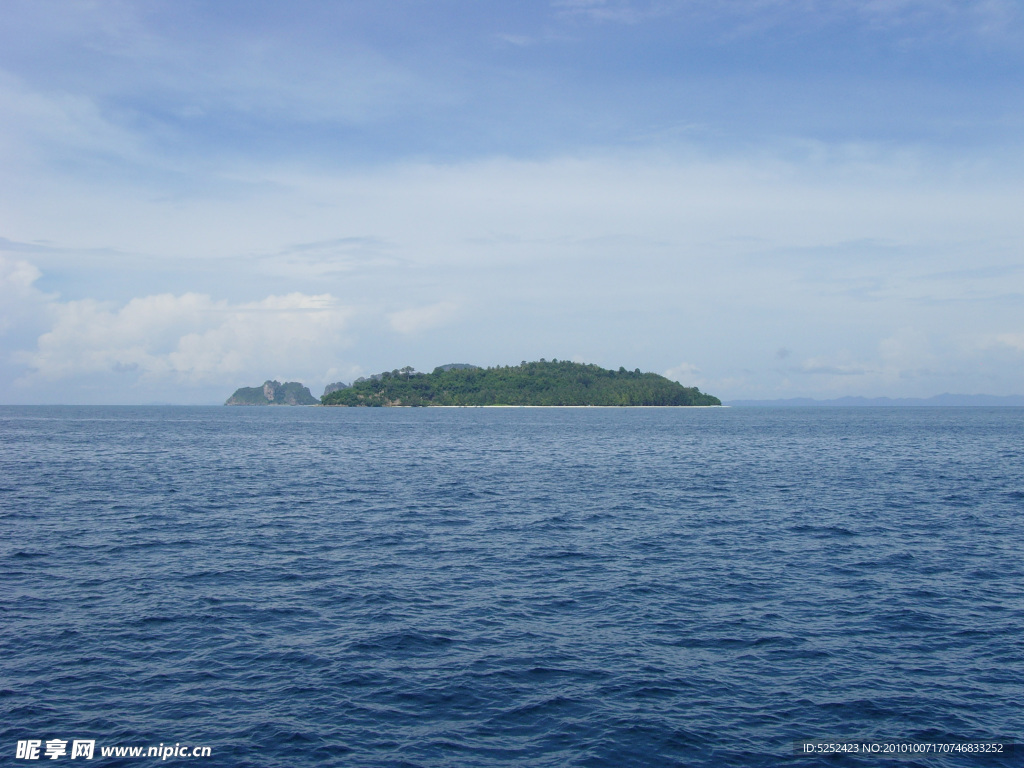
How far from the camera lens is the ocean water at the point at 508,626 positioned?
742 inches

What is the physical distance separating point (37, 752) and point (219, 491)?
152 ft

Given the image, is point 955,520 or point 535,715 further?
A: point 955,520

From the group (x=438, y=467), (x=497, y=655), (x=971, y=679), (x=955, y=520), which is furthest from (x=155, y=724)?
(x=438, y=467)

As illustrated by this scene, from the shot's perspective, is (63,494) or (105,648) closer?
(105,648)

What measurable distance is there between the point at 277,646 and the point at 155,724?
5597 mm

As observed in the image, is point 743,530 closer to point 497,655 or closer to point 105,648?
point 497,655

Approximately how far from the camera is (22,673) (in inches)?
864

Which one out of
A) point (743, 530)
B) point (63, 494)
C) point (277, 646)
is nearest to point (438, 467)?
point (63, 494)

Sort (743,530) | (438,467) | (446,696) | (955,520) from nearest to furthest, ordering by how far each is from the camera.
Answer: (446,696) → (743,530) → (955,520) → (438,467)

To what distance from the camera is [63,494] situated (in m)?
58.0

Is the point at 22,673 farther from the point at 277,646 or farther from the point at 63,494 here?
the point at 63,494

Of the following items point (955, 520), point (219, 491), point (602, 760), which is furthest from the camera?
point (219, 491)

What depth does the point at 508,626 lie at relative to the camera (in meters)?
26.3

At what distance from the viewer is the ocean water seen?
18.8 metres
